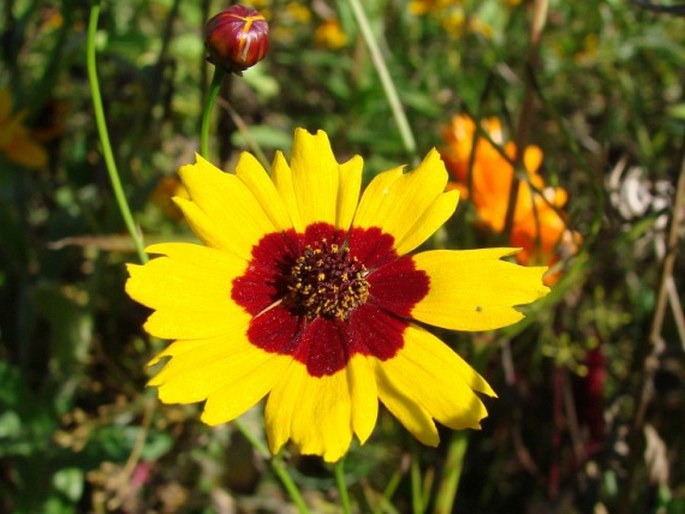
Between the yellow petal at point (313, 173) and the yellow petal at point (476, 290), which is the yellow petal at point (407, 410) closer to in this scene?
the yellow petal at point (476, 290)

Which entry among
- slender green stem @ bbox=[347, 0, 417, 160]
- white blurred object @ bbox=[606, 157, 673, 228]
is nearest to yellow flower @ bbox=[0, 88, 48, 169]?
slender green stem @ bbox=[347, 0, 417, 160]

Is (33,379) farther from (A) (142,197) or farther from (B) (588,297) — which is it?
(B) (588,297)

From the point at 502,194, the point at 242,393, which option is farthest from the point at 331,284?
the point at 502,194

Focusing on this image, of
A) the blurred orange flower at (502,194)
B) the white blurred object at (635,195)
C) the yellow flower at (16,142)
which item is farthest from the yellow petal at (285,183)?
the yellow flower at (16,142)

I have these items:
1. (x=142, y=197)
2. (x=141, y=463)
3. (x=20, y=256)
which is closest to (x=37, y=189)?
(x=20, y=256)

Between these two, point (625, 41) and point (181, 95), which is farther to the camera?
point (625, 41)

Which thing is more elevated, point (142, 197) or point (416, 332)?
point (416, 332)
